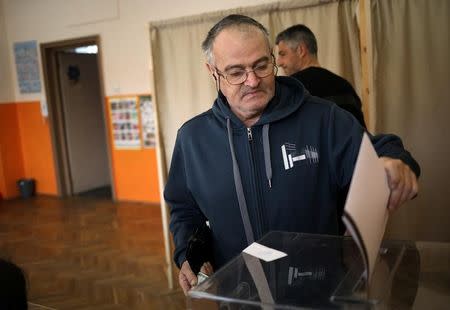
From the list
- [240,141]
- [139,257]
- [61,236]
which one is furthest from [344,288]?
[61,236]

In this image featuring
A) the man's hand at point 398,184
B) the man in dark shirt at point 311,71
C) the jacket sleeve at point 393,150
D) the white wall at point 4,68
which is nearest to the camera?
the man's hand at point 398,184

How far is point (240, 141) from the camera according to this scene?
122cm

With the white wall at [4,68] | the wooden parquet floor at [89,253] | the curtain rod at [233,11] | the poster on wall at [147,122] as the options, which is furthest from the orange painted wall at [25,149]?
the curtain rod at [233,11]

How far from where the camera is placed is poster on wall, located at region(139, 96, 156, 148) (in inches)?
212

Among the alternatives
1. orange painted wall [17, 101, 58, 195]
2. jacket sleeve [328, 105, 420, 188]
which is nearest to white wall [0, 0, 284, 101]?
orange painted wall [17, 101, 58, 195]

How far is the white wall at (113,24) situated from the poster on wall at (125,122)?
14cm

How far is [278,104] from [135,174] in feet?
15.4

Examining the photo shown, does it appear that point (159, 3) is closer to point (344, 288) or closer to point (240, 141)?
point (240, 141)

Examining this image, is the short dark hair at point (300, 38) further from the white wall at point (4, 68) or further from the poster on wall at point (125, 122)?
the white wall at point (4, 68)

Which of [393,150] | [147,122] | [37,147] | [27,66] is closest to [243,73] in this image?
[393,150]

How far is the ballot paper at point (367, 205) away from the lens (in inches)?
22.7

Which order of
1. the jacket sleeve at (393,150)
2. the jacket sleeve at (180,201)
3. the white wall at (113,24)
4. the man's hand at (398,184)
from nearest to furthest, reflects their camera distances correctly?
the man's hand at (398,184)
the jacket sleeve at (393,150)
the jacket sleeve at (180,201)
the white wall at (113,24)

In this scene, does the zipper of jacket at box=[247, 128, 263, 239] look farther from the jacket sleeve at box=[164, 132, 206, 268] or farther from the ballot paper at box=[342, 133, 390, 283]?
the ballot paper at box=[342, 133, 390, 283]

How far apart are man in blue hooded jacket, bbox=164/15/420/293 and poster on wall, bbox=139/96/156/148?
422 cm
